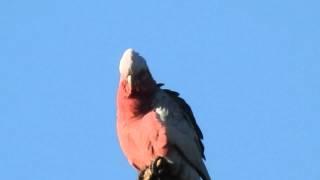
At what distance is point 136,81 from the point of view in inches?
399

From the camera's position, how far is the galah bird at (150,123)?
9898 millimetres

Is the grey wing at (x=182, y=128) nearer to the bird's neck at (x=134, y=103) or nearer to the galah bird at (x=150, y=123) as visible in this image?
the galah bird at (x=150, y=123)

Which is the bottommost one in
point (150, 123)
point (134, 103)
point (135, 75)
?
point (150, 123)

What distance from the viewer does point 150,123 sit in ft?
32.8

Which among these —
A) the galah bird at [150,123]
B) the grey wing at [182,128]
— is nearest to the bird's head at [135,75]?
the galah bird at [150,123]

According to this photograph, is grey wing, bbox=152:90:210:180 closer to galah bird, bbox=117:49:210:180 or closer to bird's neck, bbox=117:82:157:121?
galah bird, bbox=117:49:210:180

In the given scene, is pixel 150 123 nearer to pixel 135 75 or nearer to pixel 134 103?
pixel 134 103

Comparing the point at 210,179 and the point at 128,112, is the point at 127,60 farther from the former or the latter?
the point at 210,179

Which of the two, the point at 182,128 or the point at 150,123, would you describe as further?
the point at 182,128

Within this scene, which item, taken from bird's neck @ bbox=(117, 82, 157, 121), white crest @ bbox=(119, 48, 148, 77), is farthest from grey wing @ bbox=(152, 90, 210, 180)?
white crest @ bbox=(119, 48, 148, 77)

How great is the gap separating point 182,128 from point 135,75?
753 millimetres

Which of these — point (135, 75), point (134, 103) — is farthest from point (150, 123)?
point (135, 75)

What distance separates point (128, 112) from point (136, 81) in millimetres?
357

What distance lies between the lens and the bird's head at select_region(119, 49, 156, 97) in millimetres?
10148
